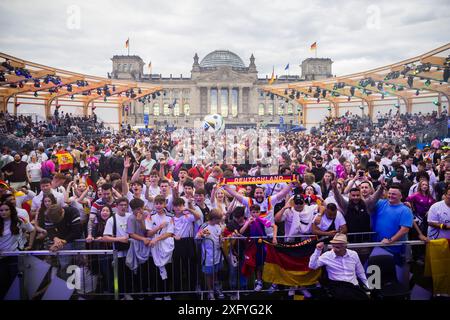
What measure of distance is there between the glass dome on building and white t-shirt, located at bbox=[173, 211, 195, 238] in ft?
356

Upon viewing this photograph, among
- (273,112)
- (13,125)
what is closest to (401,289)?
(13,125)

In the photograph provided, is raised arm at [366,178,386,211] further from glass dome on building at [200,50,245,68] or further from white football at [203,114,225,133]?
glass dome on building at [200,50,245,68]

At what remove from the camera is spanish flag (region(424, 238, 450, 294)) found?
5.72m

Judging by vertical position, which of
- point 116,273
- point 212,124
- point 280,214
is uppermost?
point 212,124

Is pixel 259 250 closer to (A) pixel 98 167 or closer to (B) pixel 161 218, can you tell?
(B) pixel 161 218

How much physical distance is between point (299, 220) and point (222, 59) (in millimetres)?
110944

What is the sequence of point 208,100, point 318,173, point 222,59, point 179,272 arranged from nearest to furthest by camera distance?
point 179,272 < point 318,173 < point 208,100 < point 222,59

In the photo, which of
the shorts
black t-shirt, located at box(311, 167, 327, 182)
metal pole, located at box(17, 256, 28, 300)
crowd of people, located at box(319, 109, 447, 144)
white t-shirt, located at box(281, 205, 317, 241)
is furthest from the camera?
crowd of people, located at box(319, 109, 447, 144)

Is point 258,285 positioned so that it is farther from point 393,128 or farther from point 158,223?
point 393,128

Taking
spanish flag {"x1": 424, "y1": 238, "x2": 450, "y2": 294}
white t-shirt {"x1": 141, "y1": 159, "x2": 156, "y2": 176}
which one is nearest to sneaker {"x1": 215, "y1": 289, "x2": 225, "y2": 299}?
spanish flag {"x1": 424, "y1": 238, "x2": 450, "y2": 294}

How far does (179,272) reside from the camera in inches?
245

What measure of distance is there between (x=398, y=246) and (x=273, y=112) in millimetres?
96553

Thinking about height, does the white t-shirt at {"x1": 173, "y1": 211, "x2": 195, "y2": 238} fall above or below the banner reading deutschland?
below

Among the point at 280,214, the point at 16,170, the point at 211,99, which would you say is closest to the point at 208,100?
the point at 211,99
